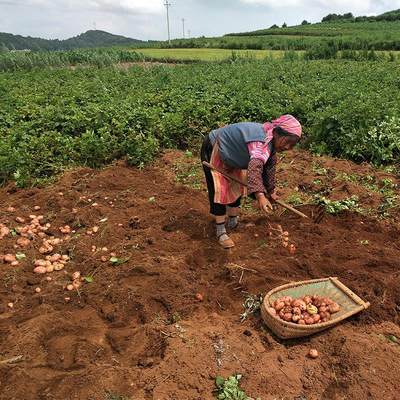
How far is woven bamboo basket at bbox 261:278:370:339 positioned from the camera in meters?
3.18

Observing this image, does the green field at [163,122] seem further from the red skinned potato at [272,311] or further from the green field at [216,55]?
the green field at [216,55]

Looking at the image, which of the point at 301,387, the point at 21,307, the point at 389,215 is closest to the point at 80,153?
the point at 21,307

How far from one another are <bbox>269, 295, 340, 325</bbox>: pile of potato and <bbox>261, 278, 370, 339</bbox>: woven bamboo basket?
56 millimetres

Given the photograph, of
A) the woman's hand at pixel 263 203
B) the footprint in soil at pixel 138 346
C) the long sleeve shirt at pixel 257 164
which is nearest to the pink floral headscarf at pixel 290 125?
the long sleeve shirt at pixel 257 164

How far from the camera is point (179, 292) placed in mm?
3803

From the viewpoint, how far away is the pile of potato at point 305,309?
3.26m

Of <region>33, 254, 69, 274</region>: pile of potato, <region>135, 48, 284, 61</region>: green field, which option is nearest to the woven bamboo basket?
<region>33, 254, 69, 274</region>: pile of potato

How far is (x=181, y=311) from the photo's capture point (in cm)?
360

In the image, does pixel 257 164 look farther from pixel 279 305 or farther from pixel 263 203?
pixel 279 305

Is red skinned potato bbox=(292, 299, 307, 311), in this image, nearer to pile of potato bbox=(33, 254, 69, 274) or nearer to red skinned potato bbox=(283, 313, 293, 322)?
red skinned potato bbox=(283, 313, 293, 322)

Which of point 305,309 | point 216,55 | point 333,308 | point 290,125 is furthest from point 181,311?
point 216,55

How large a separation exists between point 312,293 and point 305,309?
33 cm

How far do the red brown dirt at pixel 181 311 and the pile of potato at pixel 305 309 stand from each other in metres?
0.15

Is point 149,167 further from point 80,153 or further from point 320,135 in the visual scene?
point 320,135
